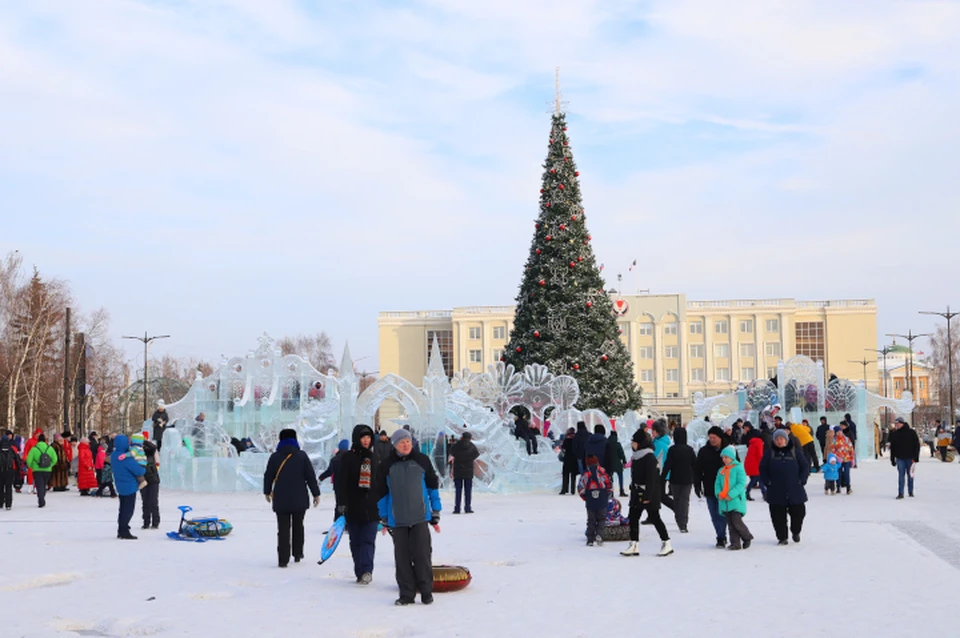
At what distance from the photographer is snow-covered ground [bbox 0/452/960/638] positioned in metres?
8.61

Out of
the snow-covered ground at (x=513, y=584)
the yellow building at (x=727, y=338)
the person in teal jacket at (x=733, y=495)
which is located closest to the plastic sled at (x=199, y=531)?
the snow-covered ground at (x=513, y=584)

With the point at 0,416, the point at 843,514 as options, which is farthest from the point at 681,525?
the point at 0,416

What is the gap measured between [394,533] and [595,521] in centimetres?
477

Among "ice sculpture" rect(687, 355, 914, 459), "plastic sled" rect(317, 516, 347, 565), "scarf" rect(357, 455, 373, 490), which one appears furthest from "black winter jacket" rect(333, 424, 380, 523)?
"ice sculpture" rect(687, 355, 914, 459)

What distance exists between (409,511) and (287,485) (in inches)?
97.9

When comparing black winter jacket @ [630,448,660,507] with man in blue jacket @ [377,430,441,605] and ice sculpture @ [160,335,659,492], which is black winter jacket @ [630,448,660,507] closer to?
man in blue jacket @ [377,430,441,605]

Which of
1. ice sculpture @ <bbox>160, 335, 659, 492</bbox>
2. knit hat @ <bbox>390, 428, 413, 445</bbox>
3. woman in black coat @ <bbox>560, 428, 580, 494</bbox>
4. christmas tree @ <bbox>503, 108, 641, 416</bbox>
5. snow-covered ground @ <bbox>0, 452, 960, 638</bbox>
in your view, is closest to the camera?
snow-covered ground @ <bbox>0, 452, 960, 638</bbox>

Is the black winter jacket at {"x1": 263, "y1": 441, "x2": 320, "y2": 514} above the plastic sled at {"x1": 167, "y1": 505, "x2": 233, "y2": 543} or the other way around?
above

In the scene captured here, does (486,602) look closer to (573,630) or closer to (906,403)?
(573,630)

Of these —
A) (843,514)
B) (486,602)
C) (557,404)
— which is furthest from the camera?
(557,404)

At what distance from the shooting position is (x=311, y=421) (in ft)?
82.3

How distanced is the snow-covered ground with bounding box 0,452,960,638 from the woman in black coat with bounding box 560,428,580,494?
205 inches

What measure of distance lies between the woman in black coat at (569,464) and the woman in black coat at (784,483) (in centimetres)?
821

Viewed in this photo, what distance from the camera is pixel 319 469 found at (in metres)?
23.2
